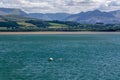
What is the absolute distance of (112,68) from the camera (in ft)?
228

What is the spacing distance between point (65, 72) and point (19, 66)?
43.8 ft

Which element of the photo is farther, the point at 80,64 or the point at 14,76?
the point at 80,64

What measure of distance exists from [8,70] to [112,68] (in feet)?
70.7

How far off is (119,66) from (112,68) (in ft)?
10.7

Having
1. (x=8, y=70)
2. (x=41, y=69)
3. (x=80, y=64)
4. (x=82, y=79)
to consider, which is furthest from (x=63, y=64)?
(x=82, y=79)

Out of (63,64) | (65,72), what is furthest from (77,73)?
(63,64)

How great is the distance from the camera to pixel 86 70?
67.3 m

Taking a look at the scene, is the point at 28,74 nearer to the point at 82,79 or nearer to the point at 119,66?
the point at 82,79

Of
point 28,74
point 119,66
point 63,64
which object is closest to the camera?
point 28,74

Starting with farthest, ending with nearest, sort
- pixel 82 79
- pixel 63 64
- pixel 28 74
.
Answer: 1. pixel 63 64
2. pixel 28 74
3. pixel 82 79

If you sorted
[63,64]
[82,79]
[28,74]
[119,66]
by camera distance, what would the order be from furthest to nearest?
[63,64]
[119,66]
[28,74]
[82,79]

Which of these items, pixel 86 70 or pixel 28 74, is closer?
pixel 28 74

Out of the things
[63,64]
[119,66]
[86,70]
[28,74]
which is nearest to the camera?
[28,74]

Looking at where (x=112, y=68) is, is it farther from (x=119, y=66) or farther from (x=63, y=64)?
(x=63, y=64)
